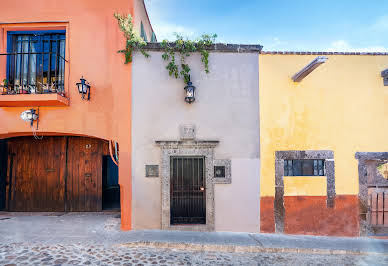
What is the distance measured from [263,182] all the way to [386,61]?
4.48 meters

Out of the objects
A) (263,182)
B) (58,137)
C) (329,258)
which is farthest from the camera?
(58,137)

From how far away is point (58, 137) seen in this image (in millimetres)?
7465

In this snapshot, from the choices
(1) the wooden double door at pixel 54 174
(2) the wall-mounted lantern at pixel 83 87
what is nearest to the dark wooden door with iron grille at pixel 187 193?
(2) the wall-mounted lantern at pixel 83 87

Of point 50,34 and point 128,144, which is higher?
point 50,34

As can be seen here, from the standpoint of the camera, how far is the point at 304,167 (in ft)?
18.3

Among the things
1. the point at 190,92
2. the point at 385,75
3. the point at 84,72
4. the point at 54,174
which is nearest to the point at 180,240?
the point at 190,92

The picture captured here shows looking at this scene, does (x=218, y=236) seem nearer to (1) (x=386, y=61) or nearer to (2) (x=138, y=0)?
(1) (x=386, y=61)

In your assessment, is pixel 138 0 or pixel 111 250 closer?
pixel 111 250

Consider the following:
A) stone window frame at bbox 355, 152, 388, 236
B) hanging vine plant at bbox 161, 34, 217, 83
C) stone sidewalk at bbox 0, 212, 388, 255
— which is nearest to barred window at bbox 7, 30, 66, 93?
hanging vine plant at bbox 161, 34, 217, 83

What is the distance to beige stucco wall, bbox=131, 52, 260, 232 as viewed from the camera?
552 centimetres

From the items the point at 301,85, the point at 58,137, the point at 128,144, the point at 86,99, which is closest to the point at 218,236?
the point at 128,144

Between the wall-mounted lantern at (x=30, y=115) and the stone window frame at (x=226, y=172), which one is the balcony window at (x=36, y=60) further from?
the stone window frame at (x=226, y=172)

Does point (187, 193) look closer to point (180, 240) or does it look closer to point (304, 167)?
point (180, 240)

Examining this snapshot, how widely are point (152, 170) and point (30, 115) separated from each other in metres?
3.48
